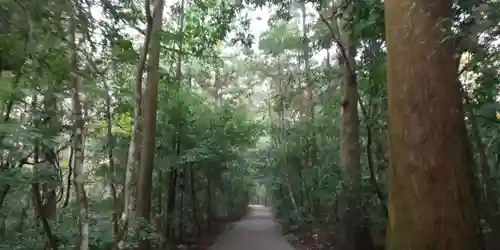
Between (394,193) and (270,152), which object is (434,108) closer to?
(394,193)

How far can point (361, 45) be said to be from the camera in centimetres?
1217

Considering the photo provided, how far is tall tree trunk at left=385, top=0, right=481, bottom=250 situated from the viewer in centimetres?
391

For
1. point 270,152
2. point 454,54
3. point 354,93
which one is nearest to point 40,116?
point 454,54

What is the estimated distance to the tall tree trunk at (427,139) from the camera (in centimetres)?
391

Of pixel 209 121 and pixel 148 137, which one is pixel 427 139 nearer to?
pixel 148 137

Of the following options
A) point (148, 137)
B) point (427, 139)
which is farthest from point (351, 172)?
point (427, 139)

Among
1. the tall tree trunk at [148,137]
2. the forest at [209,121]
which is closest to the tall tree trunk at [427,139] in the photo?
the forest at [209,121]

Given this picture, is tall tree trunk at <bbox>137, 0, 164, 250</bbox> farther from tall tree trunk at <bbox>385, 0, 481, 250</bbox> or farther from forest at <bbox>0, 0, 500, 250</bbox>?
tall tree trunk at <bbox>385, 0, 481, 250</bbox>

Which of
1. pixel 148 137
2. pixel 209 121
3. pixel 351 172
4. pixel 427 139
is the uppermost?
pixel 209 121

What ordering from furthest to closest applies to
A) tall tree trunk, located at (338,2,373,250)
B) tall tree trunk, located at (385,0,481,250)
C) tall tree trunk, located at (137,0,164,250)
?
tall tree trunk, located at (338,2,373,250) → tall tree trunk, located at (137,0,164,250) → tall tree trunk, located at (385,0,481,250)

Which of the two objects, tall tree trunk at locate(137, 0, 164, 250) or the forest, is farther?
tall tree trunk at locate(137, 0, 164, 250)

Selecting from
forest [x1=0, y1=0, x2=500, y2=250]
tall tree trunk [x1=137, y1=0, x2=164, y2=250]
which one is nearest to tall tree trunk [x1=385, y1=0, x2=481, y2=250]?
forest [x1=0, y1=0, x2=500, y2=250]

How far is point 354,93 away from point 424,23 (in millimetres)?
7512

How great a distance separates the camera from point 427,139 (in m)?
4.05
